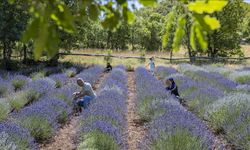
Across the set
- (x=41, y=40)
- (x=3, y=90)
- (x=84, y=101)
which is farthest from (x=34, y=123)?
(x=41, y=40)

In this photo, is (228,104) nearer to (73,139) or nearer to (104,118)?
(104,118)

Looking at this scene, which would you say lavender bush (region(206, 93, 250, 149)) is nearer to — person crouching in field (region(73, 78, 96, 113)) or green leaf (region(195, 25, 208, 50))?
person crouching in field (region(73, 78, 96, 113))

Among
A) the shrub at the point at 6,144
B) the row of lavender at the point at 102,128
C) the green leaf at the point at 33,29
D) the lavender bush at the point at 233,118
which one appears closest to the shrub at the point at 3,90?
the row of lavender at the point at 102,128

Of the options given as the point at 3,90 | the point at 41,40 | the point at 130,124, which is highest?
the point at 41,40

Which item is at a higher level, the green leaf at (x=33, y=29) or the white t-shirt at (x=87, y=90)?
the green leaf at (x=33, y=29)

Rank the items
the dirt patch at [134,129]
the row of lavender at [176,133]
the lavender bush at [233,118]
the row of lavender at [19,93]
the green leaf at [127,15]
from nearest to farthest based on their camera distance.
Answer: the green leaf at [127,15]
the row of lavender at [176,133]
the lavender bush at [233,118]
the dirt patch at [134,129]
the row of lavender at [19,93]

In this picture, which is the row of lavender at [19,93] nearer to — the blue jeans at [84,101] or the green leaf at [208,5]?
the blue jeans at [84,101]

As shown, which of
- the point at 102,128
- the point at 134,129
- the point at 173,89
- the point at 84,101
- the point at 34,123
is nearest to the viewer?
the point at 102,128

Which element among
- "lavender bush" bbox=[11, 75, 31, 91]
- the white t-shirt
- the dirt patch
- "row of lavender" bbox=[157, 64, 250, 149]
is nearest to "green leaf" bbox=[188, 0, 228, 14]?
"row of lavender" bbox=[157, 64, 250, 149]

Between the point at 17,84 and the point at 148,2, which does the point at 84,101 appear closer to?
the point at 17,84

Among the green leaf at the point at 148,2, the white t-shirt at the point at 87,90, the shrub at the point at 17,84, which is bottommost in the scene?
the shrub at the point at 17,84

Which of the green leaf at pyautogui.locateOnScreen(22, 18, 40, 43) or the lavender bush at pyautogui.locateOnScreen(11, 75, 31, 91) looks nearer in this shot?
the green leaf at pyautogui.locateOnScreen(22, 18, 40, 43)

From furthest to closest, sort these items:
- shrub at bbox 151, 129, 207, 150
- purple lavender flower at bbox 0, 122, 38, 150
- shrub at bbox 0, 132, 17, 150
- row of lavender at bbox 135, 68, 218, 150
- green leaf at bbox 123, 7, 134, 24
Answer: purple lavender flower at bbox 0, 122, 38, 150 < row of lavender at bbox 135, 68, 218, 150 < shrub at bbox 151, 129, 207, 150 < shrub at bbox 0, 132, 17, 150 < green leaf at bbox 123, 7, 134, 24

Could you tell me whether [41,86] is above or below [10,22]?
below
